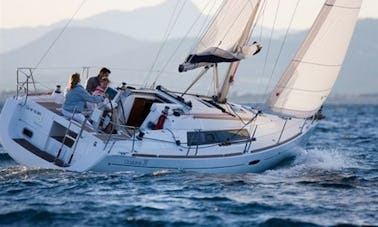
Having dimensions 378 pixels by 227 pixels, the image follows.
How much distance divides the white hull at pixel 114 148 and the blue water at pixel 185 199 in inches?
10.2

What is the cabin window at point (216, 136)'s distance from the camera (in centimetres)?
1633

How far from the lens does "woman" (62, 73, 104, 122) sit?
1606cm

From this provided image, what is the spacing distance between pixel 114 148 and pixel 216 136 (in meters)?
2.74

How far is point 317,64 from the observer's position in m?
19.3

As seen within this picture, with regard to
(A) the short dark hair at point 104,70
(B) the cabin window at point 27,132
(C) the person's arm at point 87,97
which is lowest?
(B) the cabin window at point 27,132

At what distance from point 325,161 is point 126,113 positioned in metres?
5.28

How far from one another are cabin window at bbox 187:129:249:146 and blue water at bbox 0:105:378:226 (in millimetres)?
968

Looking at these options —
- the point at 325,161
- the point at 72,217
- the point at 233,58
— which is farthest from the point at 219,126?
the point at 72,217

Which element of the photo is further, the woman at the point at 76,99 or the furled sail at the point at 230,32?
the furled sail at the point at 230,32

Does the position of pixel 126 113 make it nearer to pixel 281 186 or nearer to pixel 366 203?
pixel 281 186

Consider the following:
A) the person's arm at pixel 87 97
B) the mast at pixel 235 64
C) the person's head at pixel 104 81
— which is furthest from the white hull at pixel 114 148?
the mast at pixel 235 64

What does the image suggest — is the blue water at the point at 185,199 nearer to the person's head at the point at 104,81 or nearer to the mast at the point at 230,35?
the person's head at the point at 104,81

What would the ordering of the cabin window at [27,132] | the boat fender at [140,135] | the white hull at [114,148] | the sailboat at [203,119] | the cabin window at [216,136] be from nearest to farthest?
the white hull at [114,148], the sailboat at [203,119], the boat fender at [140,135], the cabin window at [216,136], the cabin window at [27,132]

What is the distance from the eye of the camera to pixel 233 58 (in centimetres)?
1823
